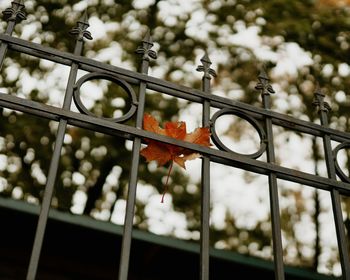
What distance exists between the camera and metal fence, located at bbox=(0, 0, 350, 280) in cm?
123

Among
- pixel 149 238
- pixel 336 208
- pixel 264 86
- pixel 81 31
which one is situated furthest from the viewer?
pixel 149 238

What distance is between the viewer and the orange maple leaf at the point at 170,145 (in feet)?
4.46

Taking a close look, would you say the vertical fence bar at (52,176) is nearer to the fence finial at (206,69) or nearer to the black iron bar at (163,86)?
the black iron bar at (163,86)

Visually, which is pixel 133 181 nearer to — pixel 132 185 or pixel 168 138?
pixel 132 185

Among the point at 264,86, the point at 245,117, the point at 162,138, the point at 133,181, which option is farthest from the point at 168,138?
the point at 264,86

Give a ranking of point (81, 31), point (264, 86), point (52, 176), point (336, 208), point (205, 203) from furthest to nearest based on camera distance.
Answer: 1. point (264, 86)
2. point (81, 31)
3. point (336, 208)
4. point (205, 203)
5. point (52, 176)

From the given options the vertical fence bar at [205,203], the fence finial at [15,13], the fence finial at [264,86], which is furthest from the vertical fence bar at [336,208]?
the fence finial at [15,13]

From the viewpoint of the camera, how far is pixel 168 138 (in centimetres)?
137

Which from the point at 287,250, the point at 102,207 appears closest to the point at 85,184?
the point at 102,207

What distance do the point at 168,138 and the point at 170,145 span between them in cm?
2

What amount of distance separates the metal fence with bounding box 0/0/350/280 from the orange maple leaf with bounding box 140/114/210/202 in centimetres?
2

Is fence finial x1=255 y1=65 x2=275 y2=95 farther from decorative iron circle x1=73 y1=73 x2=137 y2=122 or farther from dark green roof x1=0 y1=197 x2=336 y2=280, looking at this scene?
dark green roof x1=0 y1=197 x2=336 y2=280

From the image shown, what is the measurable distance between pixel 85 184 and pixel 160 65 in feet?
7.13

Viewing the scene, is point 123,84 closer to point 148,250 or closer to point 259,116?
point 259,116
